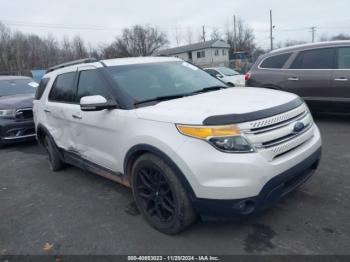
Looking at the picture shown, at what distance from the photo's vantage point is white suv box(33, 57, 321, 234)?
256cm

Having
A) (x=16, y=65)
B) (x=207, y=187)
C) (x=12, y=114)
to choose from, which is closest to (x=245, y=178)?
(x=207, y=187)

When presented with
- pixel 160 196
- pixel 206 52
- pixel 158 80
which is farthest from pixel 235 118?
pixel 206 52

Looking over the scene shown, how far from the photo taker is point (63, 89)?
471cm

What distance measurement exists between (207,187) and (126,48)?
6568 centimetres

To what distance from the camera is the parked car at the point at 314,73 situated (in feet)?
21.4

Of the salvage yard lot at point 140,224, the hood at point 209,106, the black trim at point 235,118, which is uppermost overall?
the hood at point 209,106

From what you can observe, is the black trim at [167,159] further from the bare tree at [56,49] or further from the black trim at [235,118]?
the bare tree at [56,49]

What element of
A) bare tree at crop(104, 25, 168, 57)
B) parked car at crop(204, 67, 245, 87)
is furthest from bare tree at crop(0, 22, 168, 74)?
parked car at crop(204, 67, 245, 87)

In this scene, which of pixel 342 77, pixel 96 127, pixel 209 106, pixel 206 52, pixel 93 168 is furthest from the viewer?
pixel 206 52

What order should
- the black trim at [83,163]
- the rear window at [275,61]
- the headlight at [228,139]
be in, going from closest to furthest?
1. the headlight at [228,139]
2. the black trim at [83,163]
3. the rear window at [275,61]

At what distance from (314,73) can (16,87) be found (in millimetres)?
7693

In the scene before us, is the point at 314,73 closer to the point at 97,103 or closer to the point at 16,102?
the point at 97,103

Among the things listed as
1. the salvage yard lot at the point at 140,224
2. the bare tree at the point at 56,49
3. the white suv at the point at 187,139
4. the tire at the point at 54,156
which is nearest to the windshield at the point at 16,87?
the tire at the point at 54,156

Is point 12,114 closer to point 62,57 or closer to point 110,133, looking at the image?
point 110,133
